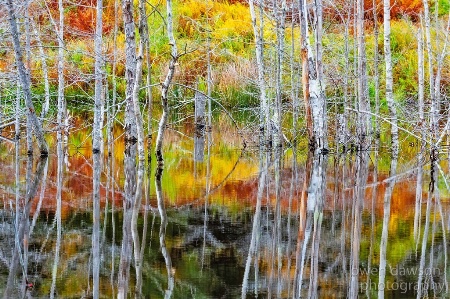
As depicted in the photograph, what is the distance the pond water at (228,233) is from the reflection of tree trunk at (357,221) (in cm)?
2

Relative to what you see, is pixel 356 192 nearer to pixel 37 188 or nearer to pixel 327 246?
pixel 327 246

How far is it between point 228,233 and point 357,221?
5.43 feet

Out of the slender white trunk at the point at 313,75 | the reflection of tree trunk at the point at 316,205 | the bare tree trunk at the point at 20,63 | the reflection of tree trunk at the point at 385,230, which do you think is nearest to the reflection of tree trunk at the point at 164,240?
the reflection of tree trunk at the point at 316,205

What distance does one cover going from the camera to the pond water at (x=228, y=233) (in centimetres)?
556

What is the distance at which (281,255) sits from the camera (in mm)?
6609

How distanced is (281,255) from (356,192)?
399 centimetres

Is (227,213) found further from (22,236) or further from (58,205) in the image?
(22,236)

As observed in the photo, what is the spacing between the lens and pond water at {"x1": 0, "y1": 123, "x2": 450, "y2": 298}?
5559 millimetres

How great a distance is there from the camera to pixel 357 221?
8.10 meters

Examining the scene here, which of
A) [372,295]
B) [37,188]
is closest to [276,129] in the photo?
[37,188]

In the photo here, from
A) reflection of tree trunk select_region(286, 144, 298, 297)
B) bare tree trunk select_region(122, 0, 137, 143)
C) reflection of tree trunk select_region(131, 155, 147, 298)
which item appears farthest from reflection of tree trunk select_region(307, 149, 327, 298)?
bare tree trunk select_region(122, 0, 137, 143)

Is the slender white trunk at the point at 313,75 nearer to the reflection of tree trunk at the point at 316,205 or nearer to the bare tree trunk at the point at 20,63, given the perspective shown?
the reflection of tree trunk at the point at 316,205

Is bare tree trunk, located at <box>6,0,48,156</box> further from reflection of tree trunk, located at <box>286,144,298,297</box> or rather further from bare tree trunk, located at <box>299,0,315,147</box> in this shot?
bare tree trunk, located at <box>299,0,315,147</box>

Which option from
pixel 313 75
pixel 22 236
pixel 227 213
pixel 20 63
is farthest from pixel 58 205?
pixel 313 75
